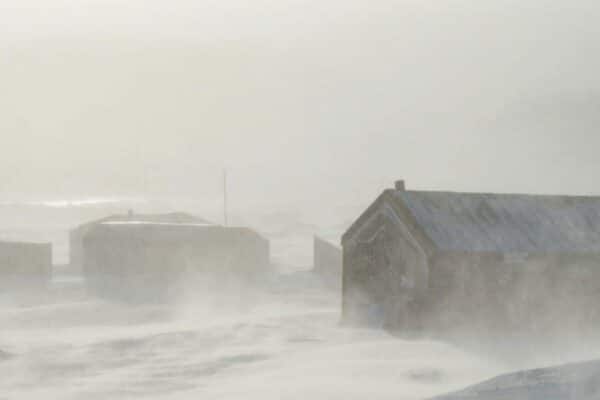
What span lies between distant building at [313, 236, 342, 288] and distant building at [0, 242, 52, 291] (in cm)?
1745

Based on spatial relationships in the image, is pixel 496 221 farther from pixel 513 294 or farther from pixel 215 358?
pixel 215 358

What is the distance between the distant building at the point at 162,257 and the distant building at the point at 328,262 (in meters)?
5.25

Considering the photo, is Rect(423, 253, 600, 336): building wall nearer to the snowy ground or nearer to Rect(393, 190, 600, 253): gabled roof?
Rect(393, 190, 600, 253): gabled roof

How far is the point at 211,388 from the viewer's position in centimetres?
2052

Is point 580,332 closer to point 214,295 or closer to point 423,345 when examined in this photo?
point 423,345

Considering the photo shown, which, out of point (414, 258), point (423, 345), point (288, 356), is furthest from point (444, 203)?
point (288, 356)

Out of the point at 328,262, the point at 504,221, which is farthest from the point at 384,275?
the point at 328,262

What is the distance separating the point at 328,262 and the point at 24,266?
19.1m

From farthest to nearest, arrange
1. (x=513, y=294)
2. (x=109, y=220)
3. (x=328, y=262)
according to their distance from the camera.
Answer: (x=109, y=220) → (x=328, y=262) → (x=513, y=294)

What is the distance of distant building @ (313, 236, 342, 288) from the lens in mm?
50906

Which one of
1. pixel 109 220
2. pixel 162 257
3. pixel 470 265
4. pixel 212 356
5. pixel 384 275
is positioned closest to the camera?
pixel 212 356

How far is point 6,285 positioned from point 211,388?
→ 3003cm

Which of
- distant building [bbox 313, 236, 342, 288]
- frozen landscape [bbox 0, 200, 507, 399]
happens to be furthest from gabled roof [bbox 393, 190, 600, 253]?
distant building [bbox 313, 236, 342, 288]

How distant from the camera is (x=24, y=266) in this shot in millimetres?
47875
